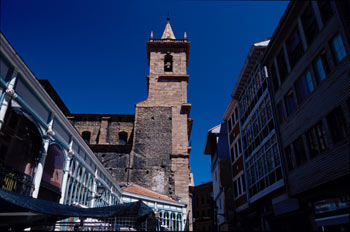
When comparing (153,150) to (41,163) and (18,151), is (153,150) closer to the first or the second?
(41,163)

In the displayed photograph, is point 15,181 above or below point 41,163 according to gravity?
below

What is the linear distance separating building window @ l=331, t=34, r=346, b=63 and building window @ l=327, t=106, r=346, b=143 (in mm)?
1835

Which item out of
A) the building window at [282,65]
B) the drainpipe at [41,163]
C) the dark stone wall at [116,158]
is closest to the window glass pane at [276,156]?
the building window at [282,65]

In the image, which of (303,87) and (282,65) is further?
(282,65)

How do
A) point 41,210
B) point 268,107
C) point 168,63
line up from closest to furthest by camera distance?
1. point 41,210
2. point 268,107
3. point 168,63

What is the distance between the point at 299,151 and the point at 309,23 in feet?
19.2

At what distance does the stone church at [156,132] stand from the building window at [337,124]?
19.4 m

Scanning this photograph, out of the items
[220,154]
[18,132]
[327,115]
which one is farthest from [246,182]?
[18,132]

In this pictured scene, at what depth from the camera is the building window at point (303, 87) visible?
11719mm

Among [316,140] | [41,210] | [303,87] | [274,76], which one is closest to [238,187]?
[274,76]

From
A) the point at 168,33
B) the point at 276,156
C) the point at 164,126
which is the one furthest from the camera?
the point at 168,33

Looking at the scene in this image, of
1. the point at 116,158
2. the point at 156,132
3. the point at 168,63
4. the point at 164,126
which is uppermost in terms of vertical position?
the point at 168,63

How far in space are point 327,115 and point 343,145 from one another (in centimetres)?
141

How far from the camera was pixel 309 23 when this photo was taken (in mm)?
11891
